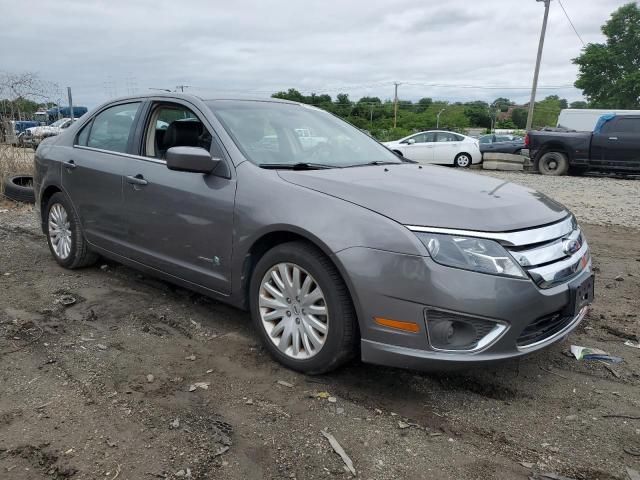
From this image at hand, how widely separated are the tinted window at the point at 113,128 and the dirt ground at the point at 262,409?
139 centimetres

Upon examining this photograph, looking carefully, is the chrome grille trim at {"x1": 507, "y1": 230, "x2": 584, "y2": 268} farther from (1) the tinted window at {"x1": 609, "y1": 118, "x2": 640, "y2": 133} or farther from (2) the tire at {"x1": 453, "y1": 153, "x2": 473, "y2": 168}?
(2) the tire at {"x1": 453, "y1": 153, "x2": 473, "y2": 168}

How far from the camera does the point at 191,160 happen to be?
133 inches

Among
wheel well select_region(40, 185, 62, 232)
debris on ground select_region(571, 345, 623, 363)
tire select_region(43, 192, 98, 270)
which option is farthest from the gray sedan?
wheel well select_region(40, 185, 62, 232)

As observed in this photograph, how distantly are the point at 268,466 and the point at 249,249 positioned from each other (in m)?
1.34

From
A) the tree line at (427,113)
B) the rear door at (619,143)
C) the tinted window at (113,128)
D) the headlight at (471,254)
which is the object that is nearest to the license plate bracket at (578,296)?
the headlight at (471,254)

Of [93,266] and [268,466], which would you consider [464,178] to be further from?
[93,266]

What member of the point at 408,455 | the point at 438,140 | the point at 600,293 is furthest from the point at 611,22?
the point at 408,455

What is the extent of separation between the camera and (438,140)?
1872 centimetres

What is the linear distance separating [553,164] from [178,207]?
14.7m

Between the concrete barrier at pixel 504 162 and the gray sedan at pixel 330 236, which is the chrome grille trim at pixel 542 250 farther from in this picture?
the concrete barrier at pixel 504 162

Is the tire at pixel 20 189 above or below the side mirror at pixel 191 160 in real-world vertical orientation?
below

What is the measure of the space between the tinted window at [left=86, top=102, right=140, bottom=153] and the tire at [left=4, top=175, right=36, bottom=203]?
2.76 m

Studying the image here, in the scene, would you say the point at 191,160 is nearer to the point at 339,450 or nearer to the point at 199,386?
the point at 199,386

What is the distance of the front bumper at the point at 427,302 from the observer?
103 inches
